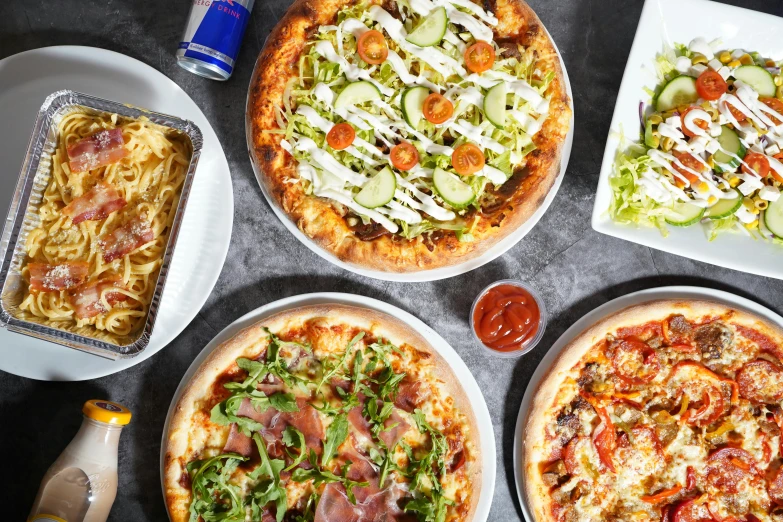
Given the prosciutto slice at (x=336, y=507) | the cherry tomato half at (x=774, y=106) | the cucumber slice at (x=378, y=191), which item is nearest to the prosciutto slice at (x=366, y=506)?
the prosciutto slice at (x=336, y=507)

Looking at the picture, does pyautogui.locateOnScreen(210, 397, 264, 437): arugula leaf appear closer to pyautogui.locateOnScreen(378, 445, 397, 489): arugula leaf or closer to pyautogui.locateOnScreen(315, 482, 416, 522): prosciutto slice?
pyautogui.locateOnScreen(315, 482, 416, 522): prosciutto slice

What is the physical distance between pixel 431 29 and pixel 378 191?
975 millimetres

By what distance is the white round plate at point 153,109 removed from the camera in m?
3.45

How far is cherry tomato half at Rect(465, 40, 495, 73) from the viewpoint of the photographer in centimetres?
323

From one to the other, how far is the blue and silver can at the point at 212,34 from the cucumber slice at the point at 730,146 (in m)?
3.01

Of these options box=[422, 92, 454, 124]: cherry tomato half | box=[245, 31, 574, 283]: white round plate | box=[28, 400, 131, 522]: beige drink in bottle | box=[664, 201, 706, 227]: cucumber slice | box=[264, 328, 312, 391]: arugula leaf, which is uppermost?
box=[422, 92, 454, 124]: cherry tomato half

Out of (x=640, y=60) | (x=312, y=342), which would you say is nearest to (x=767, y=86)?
(x=640, y=60)

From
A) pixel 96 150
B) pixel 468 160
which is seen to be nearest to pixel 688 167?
pixel 468 160

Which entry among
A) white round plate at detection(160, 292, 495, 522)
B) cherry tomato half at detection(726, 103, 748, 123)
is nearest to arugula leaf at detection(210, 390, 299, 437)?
white round plate at detection(160, 292, 495, 522)

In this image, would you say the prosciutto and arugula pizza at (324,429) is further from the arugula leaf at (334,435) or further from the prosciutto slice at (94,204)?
the prosciutto slice at (94,204)

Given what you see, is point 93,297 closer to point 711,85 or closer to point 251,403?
point 251,403

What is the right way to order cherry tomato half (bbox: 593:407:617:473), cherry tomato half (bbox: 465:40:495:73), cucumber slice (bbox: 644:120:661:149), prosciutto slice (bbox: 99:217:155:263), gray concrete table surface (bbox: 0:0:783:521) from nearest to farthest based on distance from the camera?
prosciutto slice (bbox: 99:217:155:263)
cherry tomato half (bbox: 465:40:495:73)
cucumber slice (bbox: 644:120:661:149)
cherry tomato half (bbox: 593:407:617:473)
gray concrete table surface (bbox: 0:0:783:521)

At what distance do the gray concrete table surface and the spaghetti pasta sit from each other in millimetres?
589

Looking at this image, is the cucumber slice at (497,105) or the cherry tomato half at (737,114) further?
the cherry tomato half at (737,114)
